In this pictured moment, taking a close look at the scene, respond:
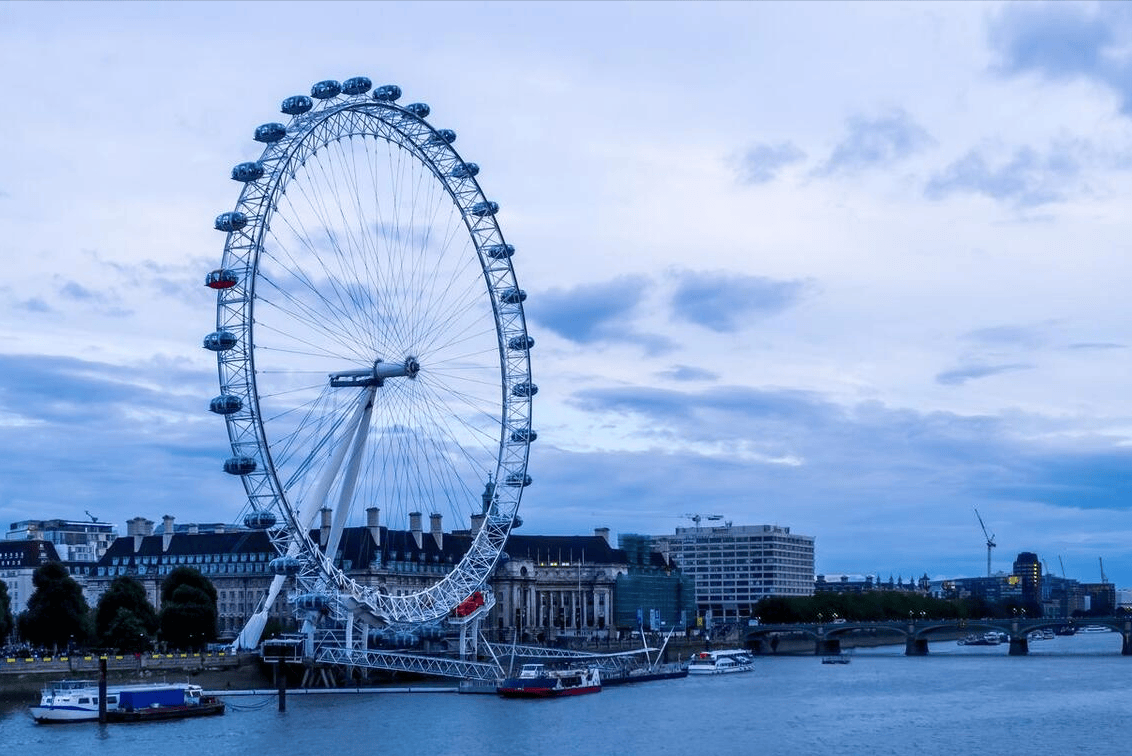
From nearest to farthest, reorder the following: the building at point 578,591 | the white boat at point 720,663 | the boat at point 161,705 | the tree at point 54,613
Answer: the boat at point 161,705 < the tree at point 54,613 < the white boat at point 720,663 < the building at point 578,591

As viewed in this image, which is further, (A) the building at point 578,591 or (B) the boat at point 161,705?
(A) the building at point 578,591

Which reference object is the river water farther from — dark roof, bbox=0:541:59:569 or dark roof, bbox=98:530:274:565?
dark roof, bbox=0:541:59:569

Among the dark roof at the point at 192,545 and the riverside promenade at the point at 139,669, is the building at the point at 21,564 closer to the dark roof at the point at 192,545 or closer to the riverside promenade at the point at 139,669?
the dark roof at the point at 192,545

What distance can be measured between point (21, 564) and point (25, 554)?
3.29ft

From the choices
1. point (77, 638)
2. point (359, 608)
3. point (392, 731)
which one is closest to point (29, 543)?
point (77, 638)

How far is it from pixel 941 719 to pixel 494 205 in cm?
2804

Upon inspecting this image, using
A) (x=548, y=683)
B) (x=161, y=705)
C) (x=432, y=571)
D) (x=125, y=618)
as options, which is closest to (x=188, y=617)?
(x=125, y=618)

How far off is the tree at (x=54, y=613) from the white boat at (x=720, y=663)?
34703mm

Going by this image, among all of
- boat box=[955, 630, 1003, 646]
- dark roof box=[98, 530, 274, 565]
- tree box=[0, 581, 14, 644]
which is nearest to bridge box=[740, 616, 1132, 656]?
boat box=[955, 630, 1003, 646]

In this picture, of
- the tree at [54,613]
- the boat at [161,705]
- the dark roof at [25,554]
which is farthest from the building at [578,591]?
the boat at [161,705]

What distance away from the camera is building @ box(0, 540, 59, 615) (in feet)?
398

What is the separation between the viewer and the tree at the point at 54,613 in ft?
240

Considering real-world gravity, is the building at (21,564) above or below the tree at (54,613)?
above

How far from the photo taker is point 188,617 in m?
75.1
